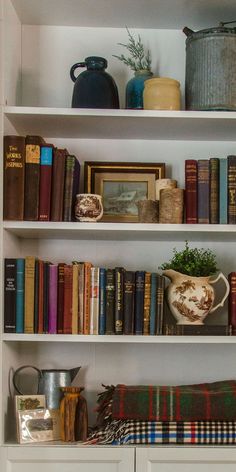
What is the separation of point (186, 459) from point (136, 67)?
128 cm

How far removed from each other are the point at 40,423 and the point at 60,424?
0.20 feet

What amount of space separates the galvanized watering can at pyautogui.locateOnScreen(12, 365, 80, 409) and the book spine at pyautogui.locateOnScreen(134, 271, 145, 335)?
273 millimetres

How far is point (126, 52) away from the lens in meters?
2.48

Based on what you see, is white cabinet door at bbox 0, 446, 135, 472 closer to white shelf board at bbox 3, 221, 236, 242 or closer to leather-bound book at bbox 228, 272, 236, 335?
leather-bound book at bbox 228, 272, 236, 335

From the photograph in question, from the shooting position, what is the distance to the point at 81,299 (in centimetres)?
221

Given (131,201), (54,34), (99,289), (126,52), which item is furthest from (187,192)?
(54,34)

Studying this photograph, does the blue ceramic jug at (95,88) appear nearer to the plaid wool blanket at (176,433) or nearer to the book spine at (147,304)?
the book spine at (147,304)

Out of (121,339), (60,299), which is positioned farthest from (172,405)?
(60,299)

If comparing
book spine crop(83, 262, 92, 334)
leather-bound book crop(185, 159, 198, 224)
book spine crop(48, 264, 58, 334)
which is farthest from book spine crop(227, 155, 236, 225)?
book spine crop(48, 264, 58, 334)

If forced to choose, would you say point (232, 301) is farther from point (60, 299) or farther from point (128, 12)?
point (128, 12)

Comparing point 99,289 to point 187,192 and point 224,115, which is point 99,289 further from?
point 224,115

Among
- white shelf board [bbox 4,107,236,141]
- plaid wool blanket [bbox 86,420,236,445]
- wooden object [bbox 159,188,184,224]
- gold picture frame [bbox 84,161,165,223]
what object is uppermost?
white shelf board [bbox 4,107,236,141]

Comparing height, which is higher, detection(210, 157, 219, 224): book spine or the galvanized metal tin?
the galvanized metal tin

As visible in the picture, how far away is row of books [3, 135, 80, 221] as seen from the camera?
217 cm
